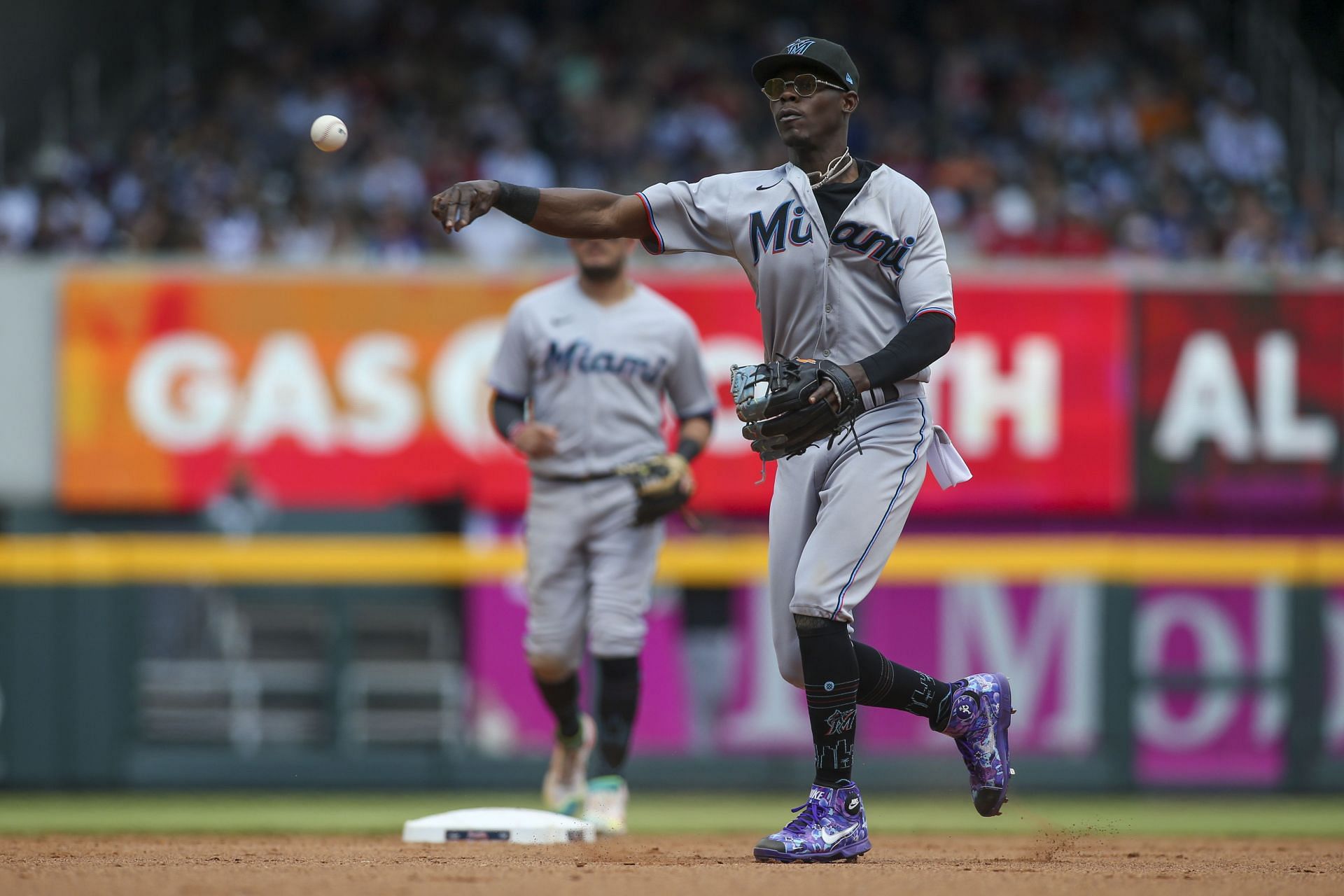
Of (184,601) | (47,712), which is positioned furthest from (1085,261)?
(47,712)

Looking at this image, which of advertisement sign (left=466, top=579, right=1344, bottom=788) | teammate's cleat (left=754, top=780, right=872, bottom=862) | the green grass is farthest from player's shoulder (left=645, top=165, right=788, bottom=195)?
advertisement sign (left=466, top=579, right=1344, bottom=788)

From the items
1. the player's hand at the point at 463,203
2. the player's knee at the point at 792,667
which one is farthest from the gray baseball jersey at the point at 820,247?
the player's knee at the point at 792,667

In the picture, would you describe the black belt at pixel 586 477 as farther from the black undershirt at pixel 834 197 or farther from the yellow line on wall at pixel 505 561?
the yellow line on wall at pixel 505 561

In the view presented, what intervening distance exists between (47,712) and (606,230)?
5756 mm

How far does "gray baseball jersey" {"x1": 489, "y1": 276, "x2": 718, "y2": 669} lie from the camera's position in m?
6.39

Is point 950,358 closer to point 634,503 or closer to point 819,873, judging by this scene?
point 634,503

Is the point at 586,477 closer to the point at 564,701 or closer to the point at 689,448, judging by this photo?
the point at 689,448

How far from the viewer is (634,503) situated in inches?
252

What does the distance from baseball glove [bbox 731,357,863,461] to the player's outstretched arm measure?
0.50 m

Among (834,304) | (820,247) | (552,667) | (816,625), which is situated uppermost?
(820,247)

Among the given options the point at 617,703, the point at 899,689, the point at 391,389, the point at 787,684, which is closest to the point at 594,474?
the point at 617,703

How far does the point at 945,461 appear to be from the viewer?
498cm

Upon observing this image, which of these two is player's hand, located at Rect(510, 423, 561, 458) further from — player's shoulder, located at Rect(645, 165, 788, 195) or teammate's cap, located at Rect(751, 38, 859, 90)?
teammate's cap, located at Rect(751, 38, 859, 90)

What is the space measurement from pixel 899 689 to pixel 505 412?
2.20 m
